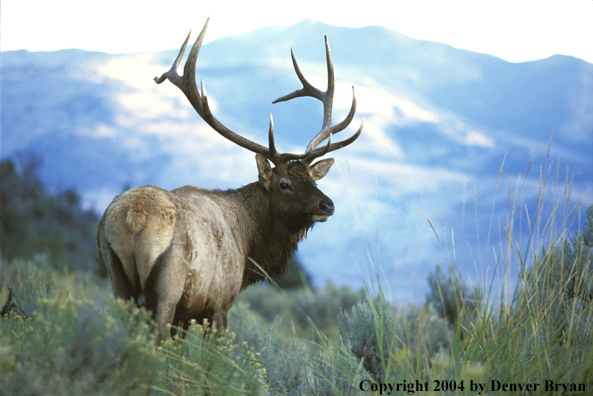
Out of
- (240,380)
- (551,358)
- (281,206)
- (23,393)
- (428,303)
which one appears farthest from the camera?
(428,303)

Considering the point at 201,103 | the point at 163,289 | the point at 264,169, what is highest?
the point at 201,103

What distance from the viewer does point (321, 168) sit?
570 centimetres

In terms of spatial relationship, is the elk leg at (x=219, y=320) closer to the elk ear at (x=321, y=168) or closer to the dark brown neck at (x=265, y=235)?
the dark brown neck at (x=265, y=235)

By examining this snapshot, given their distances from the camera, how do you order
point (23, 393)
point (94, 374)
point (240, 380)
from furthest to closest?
point (240, 380), point (94, 374), point (23, 393)

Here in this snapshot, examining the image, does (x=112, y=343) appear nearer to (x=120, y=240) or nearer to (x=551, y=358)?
(x=120, y=240)

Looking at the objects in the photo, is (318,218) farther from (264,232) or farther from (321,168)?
(321,168)

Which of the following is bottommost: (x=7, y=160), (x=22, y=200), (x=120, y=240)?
(x=22, y=200)

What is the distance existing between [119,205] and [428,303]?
6.80 meters

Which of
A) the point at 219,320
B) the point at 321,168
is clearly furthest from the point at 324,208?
the point at 219,320

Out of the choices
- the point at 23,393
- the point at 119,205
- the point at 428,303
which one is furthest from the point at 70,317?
the point at 428,303

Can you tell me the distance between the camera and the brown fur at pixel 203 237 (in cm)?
349

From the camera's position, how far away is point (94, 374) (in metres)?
2.73

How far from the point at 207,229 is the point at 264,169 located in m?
1.25

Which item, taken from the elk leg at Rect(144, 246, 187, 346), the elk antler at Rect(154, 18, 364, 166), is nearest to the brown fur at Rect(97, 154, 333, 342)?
the elk leg at Rect(144, 246, 187, 346)
